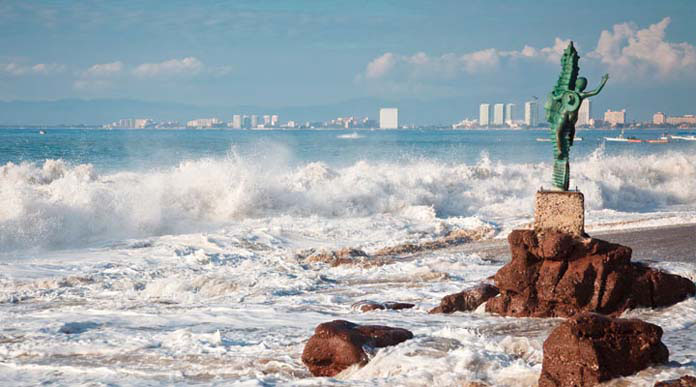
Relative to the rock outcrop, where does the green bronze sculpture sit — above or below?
above

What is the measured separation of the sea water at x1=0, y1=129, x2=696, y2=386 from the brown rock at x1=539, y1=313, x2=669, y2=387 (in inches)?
6.2

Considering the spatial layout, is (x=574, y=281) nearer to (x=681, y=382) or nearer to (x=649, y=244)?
(x=681, y=382)

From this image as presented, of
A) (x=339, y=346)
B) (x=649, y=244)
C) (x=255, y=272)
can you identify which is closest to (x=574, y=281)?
(x=339, y=346)

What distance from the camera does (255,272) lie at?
13.6 meters

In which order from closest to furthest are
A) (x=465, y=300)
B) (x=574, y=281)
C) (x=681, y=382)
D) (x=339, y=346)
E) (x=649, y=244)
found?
(x=681, y=382) < (x=339, y=346) < (x=574, y=281) < (x=465, y=300) < (x=649, y=244)

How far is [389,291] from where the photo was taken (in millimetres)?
11602

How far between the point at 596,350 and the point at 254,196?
1835 cm

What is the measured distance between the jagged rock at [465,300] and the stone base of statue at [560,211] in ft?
3.60

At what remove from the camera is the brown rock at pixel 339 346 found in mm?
7137

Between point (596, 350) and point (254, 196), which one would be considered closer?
point (596, 350)

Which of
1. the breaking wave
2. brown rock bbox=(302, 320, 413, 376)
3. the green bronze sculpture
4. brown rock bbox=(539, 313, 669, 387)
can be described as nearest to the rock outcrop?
the green bronze sculpture

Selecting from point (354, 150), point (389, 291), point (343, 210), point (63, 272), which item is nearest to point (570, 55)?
point (389, 291)

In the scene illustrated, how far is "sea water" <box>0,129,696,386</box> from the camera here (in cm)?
738

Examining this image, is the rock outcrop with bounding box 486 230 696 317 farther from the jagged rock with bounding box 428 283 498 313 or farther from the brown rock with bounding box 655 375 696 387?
the brown rock with bounding box 655 375 696 387
